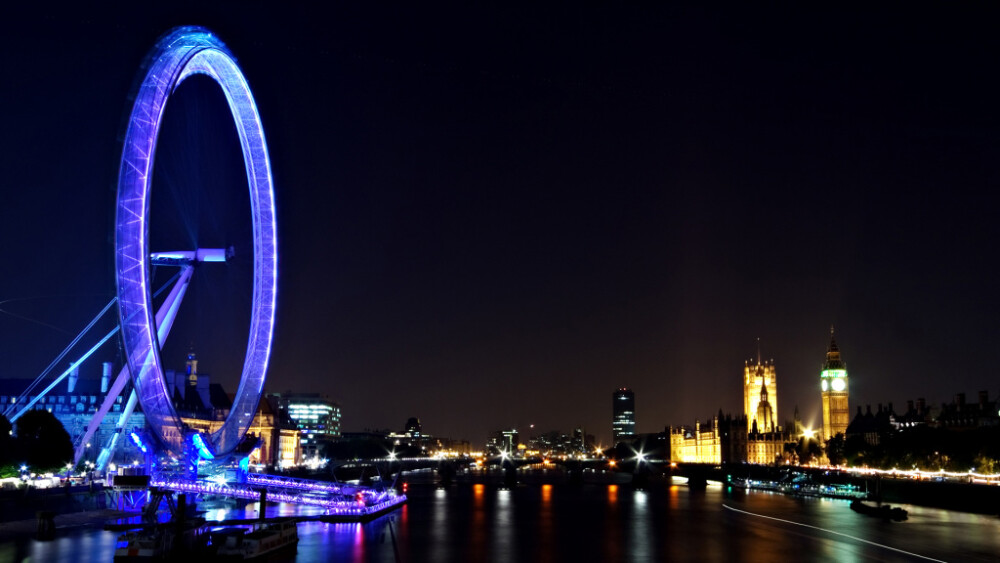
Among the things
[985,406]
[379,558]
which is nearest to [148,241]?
[379,558]

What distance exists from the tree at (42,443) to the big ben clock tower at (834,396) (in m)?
153

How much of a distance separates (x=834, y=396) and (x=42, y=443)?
15853 cm

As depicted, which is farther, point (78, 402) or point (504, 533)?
point (78, 402)

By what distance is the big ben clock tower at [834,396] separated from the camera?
632 ft

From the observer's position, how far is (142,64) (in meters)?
43.7

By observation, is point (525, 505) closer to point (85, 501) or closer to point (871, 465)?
point (85, 501)

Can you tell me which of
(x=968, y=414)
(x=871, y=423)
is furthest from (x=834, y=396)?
(x=968, y=414)

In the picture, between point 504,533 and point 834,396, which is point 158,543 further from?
point 834,396

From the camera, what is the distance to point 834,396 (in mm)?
194875

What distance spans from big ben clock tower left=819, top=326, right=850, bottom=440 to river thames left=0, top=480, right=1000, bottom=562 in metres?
102

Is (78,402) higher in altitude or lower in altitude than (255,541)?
higher

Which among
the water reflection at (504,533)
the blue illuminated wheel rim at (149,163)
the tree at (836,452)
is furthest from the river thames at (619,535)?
the tree at (836,452)

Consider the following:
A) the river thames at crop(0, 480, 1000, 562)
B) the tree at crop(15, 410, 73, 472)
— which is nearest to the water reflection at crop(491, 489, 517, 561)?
the river thames at crop(0, 480, 1000, 562)

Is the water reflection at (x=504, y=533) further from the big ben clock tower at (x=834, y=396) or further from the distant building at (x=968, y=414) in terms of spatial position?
the big ben clock tower at (x=834, y=396)
